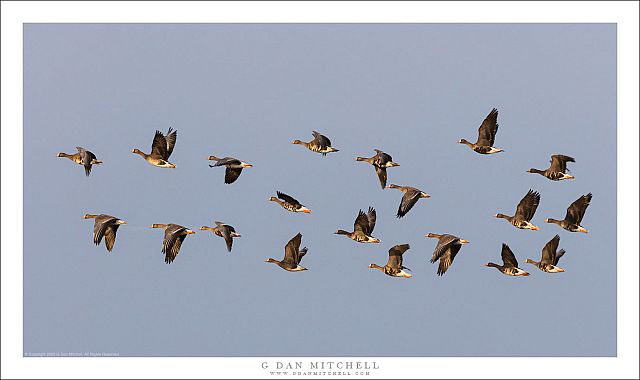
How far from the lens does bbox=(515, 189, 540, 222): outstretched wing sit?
61.1m

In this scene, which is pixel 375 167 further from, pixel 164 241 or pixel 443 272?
pixel 164 241

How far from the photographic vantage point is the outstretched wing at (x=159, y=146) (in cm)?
5947

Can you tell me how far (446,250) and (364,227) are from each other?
133 inches

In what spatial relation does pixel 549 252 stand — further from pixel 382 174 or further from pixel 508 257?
pixel 382 174

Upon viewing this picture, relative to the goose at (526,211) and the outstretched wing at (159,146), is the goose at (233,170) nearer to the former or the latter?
the outstretched wing at (159,146)

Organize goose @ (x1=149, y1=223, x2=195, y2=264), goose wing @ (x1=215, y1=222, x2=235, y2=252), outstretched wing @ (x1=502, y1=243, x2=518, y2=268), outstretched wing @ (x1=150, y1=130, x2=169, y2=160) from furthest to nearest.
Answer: outstretched wing @ (x1=502, y1=243, x2=518, y2=268) < outstretched wing @ (x1=150, y1=130, x2=169, y2=160) < goose @ (x1=149, y1=223, x2=195, y2=264) < goose wing @ (x1=215, y1=222, x2=235, y2=252)

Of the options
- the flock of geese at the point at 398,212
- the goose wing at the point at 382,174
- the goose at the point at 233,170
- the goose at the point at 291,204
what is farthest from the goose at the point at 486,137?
the goose at the point at 233,170

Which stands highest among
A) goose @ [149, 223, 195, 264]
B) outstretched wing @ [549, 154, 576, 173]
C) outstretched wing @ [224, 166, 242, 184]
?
outstretched wing @ [549, 154, 576, 173]

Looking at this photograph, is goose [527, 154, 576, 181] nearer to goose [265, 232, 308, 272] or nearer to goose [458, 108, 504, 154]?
goose [458, 108, 504, 154]

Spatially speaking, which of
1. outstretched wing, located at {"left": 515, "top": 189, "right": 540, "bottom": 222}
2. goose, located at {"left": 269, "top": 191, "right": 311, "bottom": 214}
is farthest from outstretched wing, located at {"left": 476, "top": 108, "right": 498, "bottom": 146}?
goose, located at {"left": 269, "top": 191, "right": 311, "bottom": 214}

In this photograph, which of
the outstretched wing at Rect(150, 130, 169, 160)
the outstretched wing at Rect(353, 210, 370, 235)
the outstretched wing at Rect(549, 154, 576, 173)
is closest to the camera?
the outstretched wing at Rect(150, 130, 169, 160)

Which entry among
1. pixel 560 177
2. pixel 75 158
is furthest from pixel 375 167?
pixel 75 158

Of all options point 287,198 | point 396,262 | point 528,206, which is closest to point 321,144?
point 287,198

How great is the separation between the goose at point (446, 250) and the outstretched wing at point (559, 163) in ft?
15.7
